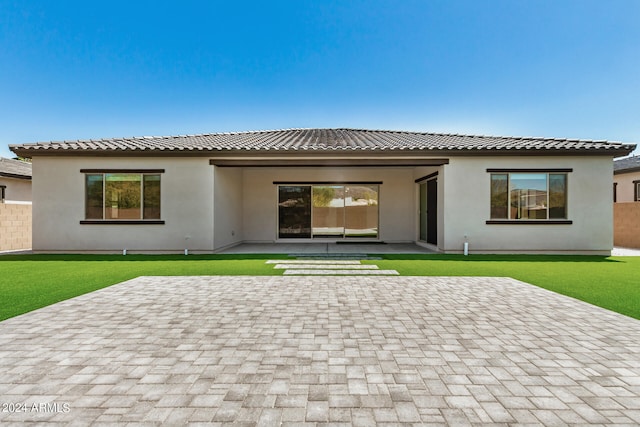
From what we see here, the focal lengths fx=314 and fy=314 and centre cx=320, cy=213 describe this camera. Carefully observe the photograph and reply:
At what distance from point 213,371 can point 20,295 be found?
469 centimetres

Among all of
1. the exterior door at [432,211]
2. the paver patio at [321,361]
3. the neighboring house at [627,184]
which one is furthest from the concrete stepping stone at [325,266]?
the neighboring house at [627,184]

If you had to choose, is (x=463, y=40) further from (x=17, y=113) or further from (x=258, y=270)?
(x=17, y=113)

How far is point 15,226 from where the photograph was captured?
11.6 m

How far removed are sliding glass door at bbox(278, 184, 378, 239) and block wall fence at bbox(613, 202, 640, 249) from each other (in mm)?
10164

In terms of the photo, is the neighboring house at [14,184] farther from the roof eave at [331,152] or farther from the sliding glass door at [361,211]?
the sliding glass door at [361,211]

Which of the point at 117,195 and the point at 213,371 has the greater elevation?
the point at 117,195

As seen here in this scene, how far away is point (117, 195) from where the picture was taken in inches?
411

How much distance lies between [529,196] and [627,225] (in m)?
6.38

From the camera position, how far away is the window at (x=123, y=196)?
10.4 metres

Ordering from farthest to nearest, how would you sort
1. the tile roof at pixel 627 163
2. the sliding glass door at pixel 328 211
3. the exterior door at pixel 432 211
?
the tile roof at pixel 627 163 < the sliding glass door at pixel 328 211 < the exterior door at pixel 432 211

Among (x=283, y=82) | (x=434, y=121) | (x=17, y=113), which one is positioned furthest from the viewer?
(x=17, y=113)

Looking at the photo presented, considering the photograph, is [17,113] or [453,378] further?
[17,113]

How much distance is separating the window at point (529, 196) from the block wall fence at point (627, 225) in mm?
5121

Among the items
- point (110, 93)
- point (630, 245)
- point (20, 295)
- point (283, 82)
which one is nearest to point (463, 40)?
point (283, 82)
